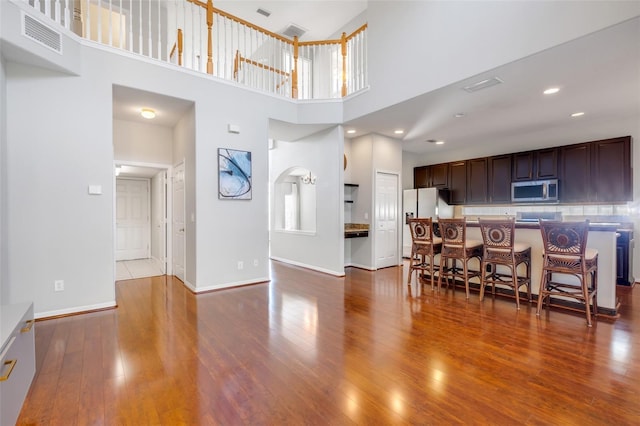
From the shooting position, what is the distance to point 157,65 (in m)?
4.04

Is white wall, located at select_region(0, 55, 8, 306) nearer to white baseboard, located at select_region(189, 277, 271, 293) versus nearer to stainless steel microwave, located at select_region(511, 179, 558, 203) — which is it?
white baseboard, located at select_region(189, 277, 271, 293)

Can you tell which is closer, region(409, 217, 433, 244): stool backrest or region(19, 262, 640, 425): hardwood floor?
region(19, 262, 640, 425): hardwood floor

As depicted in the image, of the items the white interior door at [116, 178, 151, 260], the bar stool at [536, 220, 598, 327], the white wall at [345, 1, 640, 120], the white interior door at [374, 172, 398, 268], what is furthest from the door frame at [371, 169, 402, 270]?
the white interior door at [116, 178, 151, 260]

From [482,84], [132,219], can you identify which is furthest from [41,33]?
[132,219]

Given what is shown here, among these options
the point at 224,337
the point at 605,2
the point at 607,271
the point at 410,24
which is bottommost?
the point at 224,337

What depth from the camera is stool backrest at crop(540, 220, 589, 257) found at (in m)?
3.09

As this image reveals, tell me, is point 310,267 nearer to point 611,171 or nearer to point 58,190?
point 58,190

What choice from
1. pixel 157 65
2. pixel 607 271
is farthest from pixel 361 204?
pixel 157 65

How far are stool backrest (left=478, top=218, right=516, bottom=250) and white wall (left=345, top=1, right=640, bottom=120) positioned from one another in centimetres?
183

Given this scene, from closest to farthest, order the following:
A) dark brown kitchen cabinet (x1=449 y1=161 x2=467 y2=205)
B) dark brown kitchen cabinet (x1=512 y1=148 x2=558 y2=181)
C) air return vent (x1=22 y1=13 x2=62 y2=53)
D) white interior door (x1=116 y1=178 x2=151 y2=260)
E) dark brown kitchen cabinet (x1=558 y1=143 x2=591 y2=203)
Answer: air return vent (x1=22 y1=13 x2=62 y2=53)
dark brown kitchen cabinet (x1=558 y1=143 x2=591 y2=203)
dark brown kitchen cabinet (x1=512 y1=148 x2=558 y2=181)
dark brown kitchen cabinet (x1=449 y1=161 x2=467 y2=205)
white interior door (x1=116 y1=178 x2=151 y2=260)

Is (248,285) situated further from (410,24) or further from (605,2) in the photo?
(605,2)

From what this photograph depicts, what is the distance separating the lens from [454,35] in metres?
3.57

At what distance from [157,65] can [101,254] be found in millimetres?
2640

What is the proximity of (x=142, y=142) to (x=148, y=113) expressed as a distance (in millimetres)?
759
